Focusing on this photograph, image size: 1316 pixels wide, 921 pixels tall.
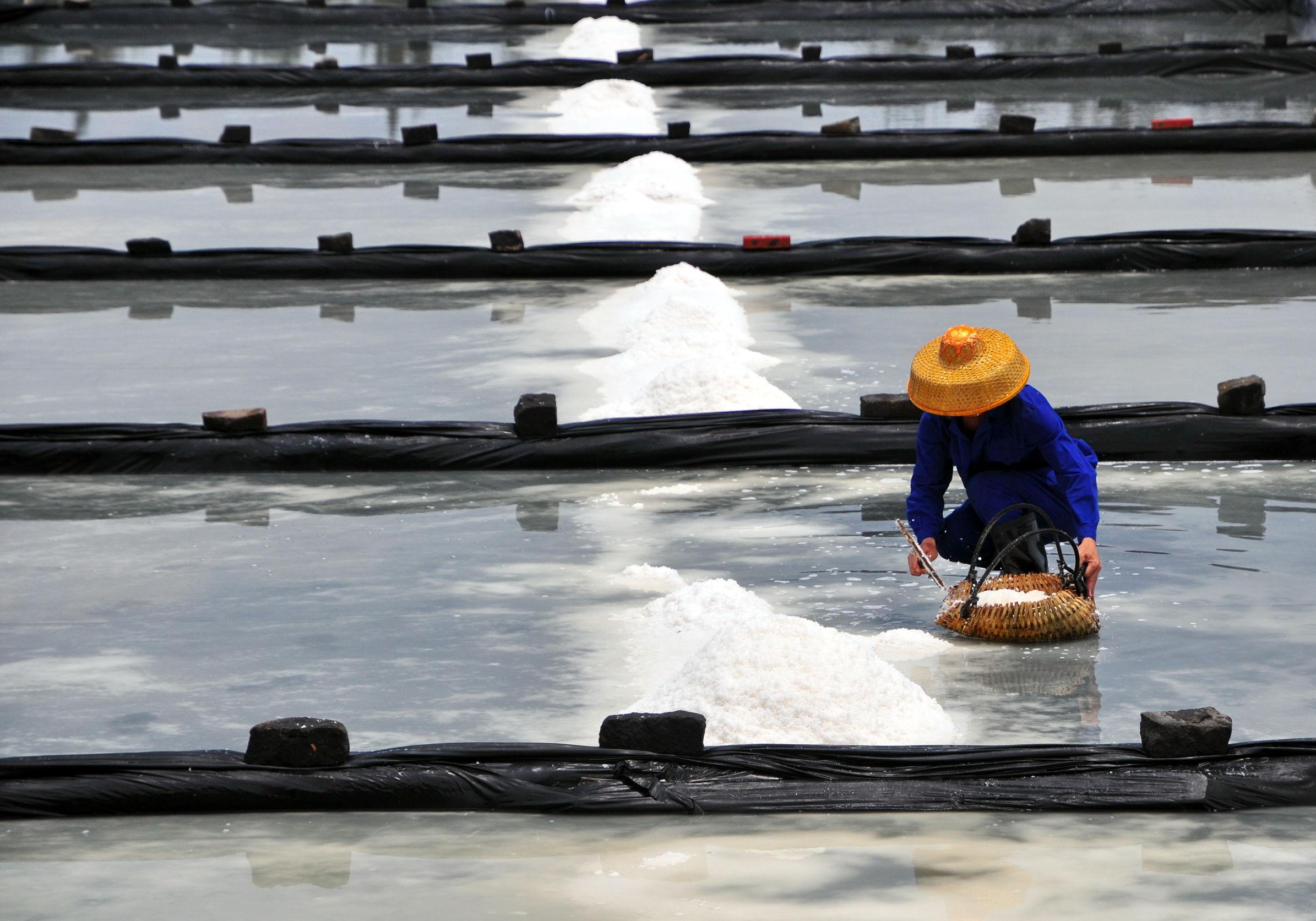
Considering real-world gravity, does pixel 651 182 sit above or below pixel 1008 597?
above

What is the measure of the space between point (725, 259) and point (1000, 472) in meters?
3.56

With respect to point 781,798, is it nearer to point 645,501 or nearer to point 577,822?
point 577,822

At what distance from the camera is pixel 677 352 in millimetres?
6281

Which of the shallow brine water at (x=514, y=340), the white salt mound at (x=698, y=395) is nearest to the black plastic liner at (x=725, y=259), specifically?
the shallow brine water at (x=514, y=340)

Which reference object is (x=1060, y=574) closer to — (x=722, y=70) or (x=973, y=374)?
(x=973, y=374)

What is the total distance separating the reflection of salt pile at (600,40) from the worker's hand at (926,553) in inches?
368

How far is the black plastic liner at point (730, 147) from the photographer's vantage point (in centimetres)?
976

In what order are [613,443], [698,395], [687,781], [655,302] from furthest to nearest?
[655,302], [698,395], [613,443], [687,781]

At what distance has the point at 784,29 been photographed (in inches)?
570

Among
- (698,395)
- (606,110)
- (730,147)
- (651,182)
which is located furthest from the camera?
(606,110)

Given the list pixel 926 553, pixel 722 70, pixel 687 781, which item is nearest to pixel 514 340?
pixel 926 553

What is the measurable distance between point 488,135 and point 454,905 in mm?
7807

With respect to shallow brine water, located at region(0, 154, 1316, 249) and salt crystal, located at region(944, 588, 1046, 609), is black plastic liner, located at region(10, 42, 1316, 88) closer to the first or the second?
shallow brine water, located at region(0, 154, 1316, 249)

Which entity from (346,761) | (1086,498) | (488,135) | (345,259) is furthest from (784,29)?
(346,761)
